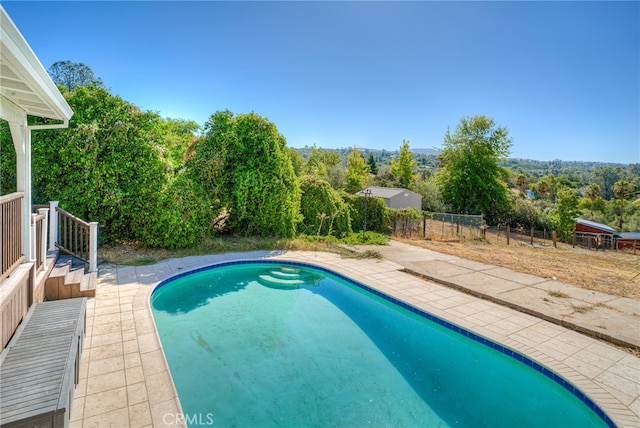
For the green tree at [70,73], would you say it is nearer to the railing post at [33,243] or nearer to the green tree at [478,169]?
the railing post at [33,243]

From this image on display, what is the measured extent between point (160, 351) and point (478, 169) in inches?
1066

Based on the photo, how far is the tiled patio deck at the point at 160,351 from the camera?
308 cm

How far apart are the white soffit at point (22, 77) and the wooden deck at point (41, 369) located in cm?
252

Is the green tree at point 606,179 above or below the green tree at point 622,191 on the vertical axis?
above

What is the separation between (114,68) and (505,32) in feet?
41.5

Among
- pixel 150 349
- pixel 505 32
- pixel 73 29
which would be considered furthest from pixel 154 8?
pixel 505 32

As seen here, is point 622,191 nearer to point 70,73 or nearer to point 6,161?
point 6,161

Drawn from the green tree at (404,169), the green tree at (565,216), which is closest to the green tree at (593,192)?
the green tree at (565,216)

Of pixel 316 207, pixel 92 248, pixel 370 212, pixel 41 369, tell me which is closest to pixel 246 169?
pixel 316 207

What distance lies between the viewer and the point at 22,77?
111 inches

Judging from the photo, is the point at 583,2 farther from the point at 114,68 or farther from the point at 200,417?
the point at 114,68

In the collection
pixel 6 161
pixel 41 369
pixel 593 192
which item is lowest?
pixel 41 369

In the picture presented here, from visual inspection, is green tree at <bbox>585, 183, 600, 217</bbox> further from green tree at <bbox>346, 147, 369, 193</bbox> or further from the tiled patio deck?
the tiled patio deck

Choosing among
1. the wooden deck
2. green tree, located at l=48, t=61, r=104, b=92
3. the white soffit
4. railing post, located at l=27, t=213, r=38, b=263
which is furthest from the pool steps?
green tree, located at l=48, t=61, r=104, b=92
